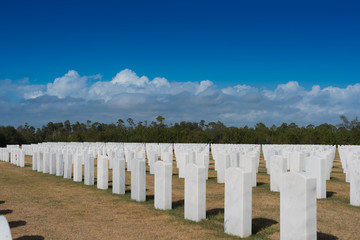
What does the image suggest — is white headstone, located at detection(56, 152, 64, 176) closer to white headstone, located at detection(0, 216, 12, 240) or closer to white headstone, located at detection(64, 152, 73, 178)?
white headstone, located at detection(64, 152, 73, 178)

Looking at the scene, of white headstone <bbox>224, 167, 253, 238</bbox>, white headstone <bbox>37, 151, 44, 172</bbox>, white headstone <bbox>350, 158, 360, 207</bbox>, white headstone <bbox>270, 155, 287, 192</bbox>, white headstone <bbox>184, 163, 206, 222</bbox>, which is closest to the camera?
white headstone <bbox>224, 167, 253, 238</bbox>

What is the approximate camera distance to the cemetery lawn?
244 inches

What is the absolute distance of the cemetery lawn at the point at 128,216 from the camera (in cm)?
620

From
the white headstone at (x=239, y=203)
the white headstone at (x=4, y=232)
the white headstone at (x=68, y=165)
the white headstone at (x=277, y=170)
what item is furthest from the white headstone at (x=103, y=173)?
the white headstone at (x=4, y=232)

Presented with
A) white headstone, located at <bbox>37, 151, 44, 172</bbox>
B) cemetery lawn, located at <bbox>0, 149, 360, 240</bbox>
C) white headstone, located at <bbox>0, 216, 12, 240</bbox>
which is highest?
white headstone, located at <bbox>0, 216, 12, 240</bbox>

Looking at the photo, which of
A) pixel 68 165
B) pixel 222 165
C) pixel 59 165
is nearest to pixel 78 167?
pixel 68 165

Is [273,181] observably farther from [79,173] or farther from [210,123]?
[210,123]

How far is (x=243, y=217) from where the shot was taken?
597 centimetres

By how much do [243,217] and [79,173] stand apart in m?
8.86

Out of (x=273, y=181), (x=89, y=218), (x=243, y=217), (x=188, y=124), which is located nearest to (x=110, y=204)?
(x=89, y=218)

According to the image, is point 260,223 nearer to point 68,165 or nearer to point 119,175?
point 119,175

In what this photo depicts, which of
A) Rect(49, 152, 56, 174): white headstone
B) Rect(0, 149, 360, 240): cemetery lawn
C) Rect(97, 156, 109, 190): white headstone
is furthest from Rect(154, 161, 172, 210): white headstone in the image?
Rect(49, 152, 56, 174): white headstone

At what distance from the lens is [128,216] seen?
7.54 m

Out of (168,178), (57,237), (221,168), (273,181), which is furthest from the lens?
(221,168)
